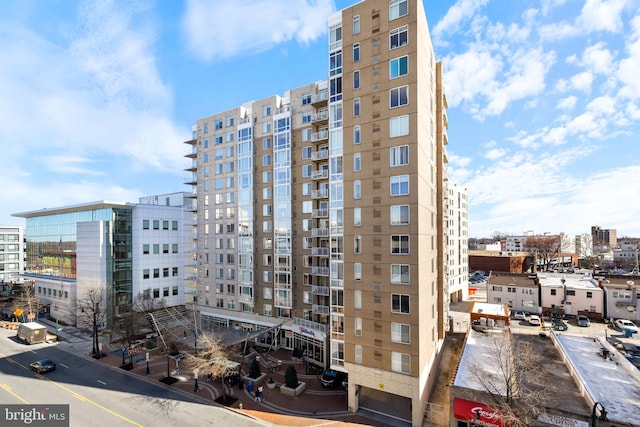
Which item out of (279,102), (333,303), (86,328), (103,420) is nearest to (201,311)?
(86,328)

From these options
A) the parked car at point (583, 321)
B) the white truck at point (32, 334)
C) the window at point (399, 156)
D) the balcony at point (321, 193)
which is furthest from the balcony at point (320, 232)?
the parked car at point (583, 321)

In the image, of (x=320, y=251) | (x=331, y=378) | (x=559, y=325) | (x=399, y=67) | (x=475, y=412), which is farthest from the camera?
(x=559, y=325)

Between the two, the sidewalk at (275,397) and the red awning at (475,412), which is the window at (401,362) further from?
the sidewalk at (275,397)

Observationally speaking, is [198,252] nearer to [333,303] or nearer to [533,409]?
[333,303]

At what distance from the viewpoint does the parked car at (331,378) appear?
2945 cm

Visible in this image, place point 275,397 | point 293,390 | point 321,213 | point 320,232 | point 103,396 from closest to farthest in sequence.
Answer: point 103,396
point 275,397
point 293,390
point 320,232
point 321,213

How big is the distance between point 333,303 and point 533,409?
15991mm

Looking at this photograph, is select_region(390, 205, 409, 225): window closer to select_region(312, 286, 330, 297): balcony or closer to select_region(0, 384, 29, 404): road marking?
select_region(312, 286, 330, 297): balcony

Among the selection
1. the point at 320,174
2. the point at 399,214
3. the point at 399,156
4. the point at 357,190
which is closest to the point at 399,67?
the point at 399,156

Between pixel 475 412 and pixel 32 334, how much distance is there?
2192 inches

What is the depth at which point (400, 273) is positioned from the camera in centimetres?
2417

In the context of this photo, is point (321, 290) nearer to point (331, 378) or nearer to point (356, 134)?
point (331, 378)

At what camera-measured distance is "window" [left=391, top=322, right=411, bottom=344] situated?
2372cm

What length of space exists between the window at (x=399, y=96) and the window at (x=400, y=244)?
10.9 m
